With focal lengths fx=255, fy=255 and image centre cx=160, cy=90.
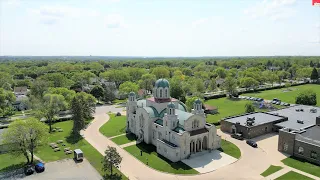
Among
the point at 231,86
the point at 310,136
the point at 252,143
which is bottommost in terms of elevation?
the point at 252,143

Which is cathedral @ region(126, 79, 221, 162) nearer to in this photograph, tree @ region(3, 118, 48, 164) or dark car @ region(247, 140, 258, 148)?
dark car @ region(247, 140, 258, 148)

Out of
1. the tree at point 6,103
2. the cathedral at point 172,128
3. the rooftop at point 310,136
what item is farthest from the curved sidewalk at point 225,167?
the tree at point 6,103

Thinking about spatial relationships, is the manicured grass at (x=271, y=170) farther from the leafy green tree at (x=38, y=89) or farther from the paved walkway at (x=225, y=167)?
the leafy green tree at (x=38, y=89)

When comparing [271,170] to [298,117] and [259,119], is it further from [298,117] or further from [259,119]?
[298,117]

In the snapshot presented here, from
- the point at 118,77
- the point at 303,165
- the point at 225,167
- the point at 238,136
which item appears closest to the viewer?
the point at 225,167

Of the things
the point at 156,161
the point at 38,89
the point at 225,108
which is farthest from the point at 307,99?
the point at 38,89

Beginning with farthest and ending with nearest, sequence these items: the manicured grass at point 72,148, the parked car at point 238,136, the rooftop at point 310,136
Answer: the parked car at point 238,136, the rooftop at point 310,136, the manicured grass at point 72,148

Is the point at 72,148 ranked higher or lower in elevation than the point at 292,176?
higher

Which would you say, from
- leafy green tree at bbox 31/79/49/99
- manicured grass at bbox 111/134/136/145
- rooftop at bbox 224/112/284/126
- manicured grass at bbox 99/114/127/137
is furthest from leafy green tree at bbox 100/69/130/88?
rooftop at bbox 224/112/284/126
